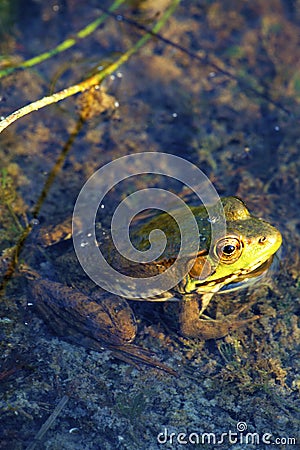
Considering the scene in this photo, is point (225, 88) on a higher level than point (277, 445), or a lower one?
higher

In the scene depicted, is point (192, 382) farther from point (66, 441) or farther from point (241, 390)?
point (66, 441)

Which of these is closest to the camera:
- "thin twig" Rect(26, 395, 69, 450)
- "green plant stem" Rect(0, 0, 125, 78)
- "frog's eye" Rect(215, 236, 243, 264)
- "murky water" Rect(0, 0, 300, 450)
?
"thin twig" Rect(26, 395, 69, 450)

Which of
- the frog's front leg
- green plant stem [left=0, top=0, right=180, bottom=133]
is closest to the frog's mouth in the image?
the frog's front leg

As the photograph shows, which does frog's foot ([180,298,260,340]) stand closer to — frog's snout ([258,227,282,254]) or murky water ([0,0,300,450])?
murky water ([0,0,300,450])

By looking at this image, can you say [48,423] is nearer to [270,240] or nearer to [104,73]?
[270,240]

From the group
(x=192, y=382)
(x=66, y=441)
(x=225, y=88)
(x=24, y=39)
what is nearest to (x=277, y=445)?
(x=192, y=382)

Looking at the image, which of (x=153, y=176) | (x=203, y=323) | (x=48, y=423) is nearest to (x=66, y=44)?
(x=153, y=176)
